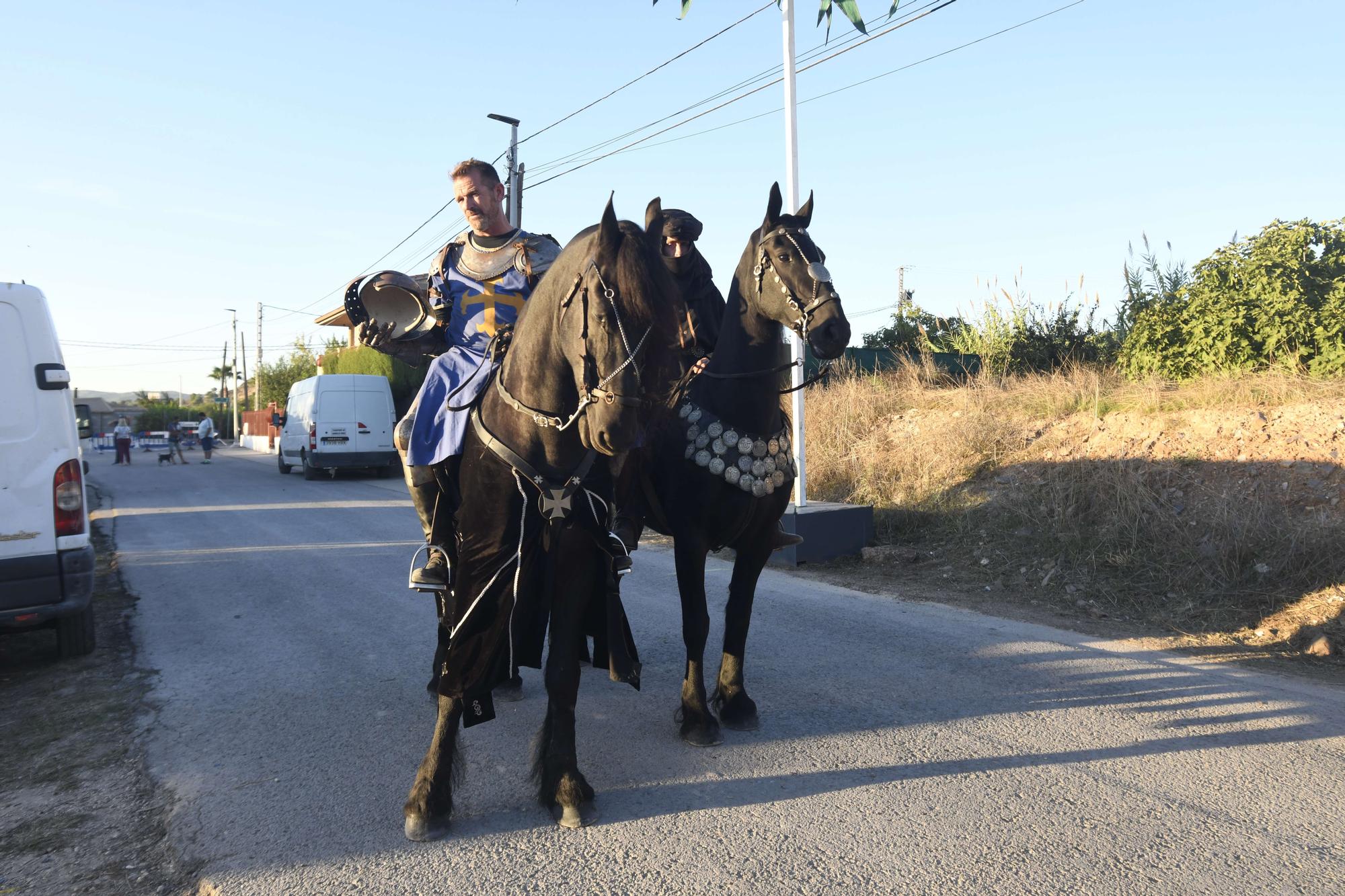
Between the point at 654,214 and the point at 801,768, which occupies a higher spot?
the point at 654,214

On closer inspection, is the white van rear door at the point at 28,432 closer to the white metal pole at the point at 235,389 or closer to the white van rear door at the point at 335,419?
the white van rear door at the point at 335,419

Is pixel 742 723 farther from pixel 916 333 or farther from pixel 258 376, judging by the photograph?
pixel 258 376

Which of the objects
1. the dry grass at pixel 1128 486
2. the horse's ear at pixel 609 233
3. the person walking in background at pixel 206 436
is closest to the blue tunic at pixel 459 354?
the horse's ear at pixel 609 233

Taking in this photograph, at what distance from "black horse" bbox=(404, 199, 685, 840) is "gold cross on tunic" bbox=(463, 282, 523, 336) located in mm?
555

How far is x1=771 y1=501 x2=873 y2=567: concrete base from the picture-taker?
28.0 feet

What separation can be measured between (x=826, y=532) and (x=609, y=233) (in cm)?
641

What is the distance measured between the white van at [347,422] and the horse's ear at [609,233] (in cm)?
1760

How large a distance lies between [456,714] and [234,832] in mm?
890

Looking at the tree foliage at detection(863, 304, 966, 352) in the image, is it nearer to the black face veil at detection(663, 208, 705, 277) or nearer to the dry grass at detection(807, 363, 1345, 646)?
the dry grass at detection(807, 363, 1345, 646)

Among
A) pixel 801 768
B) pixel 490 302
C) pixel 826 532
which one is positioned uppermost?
pixel 490 302

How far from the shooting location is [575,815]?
3.15 m

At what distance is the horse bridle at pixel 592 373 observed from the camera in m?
2.61

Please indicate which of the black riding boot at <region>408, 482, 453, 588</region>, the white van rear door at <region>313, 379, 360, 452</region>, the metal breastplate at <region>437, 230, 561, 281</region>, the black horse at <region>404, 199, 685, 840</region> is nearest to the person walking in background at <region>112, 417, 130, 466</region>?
the white van rear door at <region>313, 379, 360, 452</region>

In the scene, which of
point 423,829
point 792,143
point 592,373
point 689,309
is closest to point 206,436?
point 792,143
